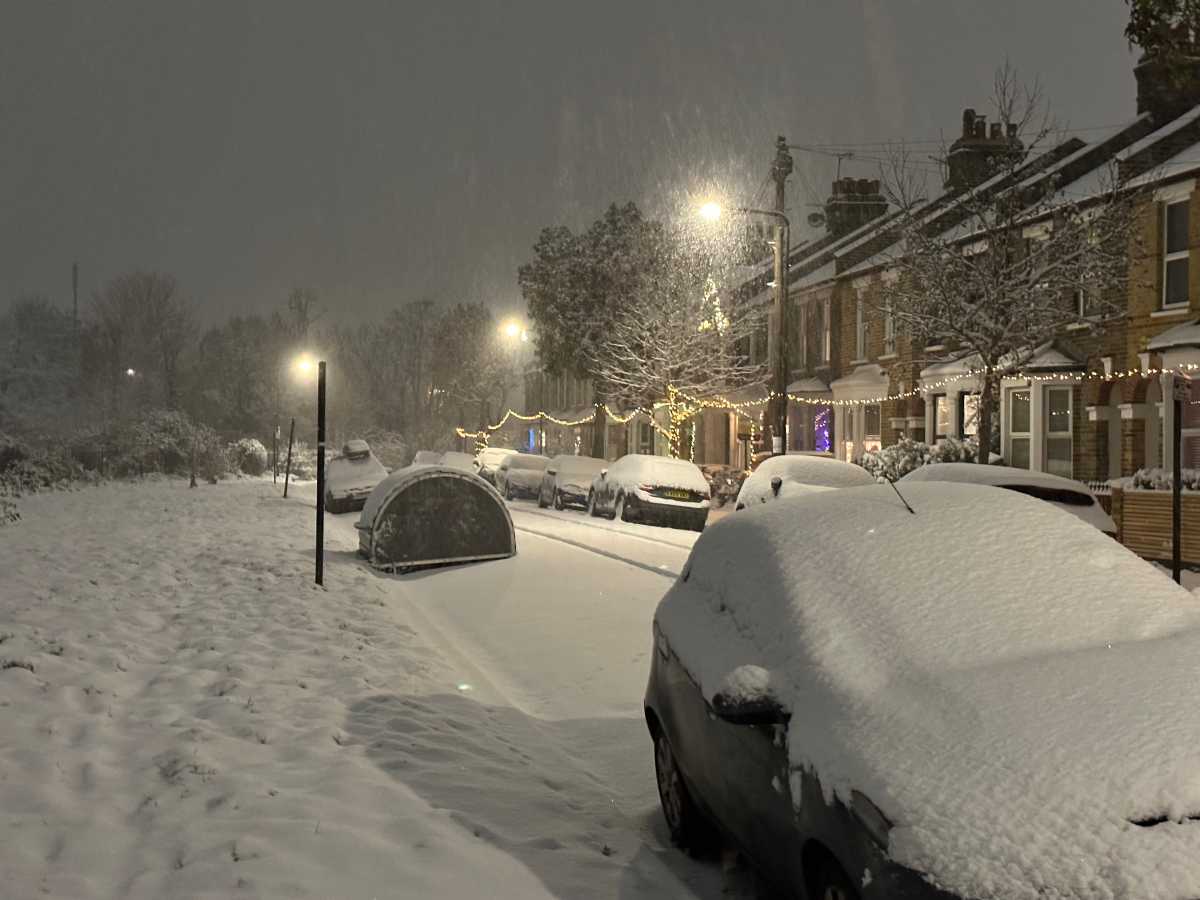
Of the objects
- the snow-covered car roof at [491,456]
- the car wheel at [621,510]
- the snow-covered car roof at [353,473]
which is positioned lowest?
the car wheel at [621,510]

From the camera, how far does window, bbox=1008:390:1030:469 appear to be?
25.7m

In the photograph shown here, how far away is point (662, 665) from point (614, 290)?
36.9 metres

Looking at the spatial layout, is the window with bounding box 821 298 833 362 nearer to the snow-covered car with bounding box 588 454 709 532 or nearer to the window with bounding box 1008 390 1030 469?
the window with bounding box 1008 390 1030 469

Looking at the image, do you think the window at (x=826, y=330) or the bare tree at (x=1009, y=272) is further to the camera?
the window at (x=826, y=330)

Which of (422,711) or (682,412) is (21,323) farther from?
(422,711)

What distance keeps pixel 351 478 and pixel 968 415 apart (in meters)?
15.8

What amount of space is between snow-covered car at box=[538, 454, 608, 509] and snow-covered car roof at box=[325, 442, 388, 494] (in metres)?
4.56

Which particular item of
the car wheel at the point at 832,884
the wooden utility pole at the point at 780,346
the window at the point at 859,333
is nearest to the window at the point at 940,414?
the window at the point at 859,333

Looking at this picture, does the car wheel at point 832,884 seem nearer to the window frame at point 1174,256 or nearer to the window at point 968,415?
the window frame at point 1174,256

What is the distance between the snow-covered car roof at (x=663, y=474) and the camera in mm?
23203

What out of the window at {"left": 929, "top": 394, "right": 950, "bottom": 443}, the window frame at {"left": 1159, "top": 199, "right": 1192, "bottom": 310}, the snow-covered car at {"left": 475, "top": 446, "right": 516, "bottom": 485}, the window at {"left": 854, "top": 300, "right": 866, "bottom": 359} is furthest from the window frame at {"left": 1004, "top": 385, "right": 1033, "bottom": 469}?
the snow-covered car at {"left": 475, "top": 446, "right": 516, "bottom": 485}

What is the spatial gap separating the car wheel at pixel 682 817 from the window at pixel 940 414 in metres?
24.4

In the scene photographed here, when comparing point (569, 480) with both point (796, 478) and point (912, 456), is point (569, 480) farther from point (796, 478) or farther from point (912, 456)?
point (796, 478)

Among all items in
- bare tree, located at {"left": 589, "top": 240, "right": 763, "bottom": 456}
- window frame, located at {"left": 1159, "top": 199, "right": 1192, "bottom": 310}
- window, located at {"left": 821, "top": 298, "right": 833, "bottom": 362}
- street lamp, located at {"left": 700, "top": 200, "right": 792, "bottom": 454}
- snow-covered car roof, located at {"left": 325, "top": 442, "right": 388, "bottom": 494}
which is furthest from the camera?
bare tree, located at {"left": 589, "top": 240, "right": 763, "bottom": 456}
